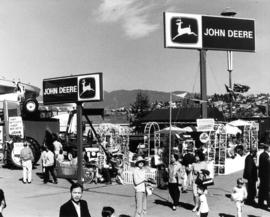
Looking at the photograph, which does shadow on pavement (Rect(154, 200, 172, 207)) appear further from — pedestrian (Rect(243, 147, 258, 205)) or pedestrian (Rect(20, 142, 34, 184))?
pedestrian (Rect(20, 142, 34, 184))

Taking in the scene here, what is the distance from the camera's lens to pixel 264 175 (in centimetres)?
1248

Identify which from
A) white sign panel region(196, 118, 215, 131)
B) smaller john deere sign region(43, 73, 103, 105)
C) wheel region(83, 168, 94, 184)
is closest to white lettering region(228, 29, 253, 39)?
white sign panel region(196, 118, 215, 131)

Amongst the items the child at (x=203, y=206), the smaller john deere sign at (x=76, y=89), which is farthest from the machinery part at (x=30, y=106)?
the child at (x=203, y=206)

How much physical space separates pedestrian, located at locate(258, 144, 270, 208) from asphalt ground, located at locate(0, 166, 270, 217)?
1.41 feet

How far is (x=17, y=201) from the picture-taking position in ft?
45.9

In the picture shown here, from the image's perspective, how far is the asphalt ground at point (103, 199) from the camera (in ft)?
39.7

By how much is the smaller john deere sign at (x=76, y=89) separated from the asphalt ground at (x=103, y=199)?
323 cm

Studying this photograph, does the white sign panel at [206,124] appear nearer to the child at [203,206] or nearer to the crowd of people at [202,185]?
the crowd of people at [202,185]

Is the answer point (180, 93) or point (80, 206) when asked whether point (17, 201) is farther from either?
point (80, 206)

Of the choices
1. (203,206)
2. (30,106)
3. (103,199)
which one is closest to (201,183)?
(203,206)

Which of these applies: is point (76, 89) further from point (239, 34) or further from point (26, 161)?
point (239, 34)

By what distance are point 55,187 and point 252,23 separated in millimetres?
11565

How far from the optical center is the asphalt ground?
1209 cm

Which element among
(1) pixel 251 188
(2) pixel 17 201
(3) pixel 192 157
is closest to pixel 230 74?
(3) pixel 192 157
